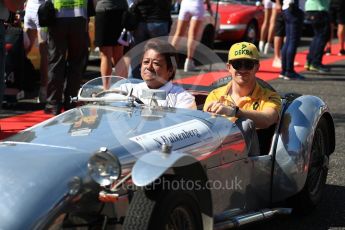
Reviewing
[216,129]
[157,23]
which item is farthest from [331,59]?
[216,129]

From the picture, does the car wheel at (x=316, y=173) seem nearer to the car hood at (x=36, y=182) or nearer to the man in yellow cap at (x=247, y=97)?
the man in yellow cap at (x=247, y=97)

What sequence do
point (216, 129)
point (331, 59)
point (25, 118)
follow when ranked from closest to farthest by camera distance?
point (216, 129) < point (25, 118) < point (331, 59)

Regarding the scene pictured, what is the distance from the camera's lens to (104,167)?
3348mm

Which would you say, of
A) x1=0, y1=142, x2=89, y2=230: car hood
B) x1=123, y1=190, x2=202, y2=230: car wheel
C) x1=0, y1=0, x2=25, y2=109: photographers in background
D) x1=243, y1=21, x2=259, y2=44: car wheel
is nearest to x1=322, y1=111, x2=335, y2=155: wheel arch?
x1=123, y1=190, x2=202, y2=230: car wheel

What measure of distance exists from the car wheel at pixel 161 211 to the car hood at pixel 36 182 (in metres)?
0.31

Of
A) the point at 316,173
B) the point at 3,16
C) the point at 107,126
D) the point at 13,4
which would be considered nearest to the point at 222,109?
the point at 107,126

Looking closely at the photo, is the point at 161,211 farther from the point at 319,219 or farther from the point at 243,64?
the point at 319,219

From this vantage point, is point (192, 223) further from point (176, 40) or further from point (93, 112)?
point (176, 40)

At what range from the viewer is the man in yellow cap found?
Result: 4520mm

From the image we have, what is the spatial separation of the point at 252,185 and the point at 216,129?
0.47 metres

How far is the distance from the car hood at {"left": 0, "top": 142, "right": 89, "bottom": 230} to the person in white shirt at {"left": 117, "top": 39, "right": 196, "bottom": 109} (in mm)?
1177

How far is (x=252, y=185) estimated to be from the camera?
14.7ft

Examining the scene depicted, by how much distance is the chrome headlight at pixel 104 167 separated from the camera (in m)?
3.33

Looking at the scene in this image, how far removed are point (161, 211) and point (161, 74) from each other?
5.09ft
